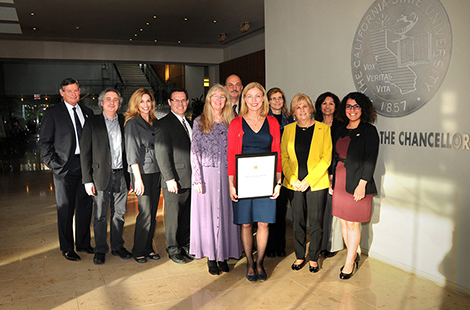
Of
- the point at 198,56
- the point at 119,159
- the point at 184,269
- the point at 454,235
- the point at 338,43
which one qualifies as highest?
the point at 198,56

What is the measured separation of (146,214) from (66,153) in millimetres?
1167

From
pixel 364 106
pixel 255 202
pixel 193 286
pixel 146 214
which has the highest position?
pixel 364 106

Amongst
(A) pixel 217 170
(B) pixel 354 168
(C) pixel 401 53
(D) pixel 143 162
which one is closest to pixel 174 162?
(D) pixel 143 162

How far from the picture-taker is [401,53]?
13.4 ft

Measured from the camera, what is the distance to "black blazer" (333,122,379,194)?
3.73 metres

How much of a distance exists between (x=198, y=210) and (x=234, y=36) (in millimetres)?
10134

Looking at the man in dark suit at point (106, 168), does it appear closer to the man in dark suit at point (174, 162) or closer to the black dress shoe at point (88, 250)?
the black dress shoe at point (88, 250)

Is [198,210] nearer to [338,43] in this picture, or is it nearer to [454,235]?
[454,235]

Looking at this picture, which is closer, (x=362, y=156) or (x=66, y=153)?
(x=362, y=156)

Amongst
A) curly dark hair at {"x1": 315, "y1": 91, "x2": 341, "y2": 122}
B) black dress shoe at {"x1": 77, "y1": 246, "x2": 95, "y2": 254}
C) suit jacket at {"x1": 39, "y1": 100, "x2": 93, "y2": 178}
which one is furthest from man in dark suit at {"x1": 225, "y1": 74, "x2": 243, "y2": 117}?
black dress shoe at {"x1": 77, "y1": 246, "x2": 95, "y2": 254}

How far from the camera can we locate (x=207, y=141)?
3930mm

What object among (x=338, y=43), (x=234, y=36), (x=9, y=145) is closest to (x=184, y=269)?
(x=338, y=43)

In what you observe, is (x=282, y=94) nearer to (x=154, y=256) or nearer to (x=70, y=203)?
(x=154, y=256)

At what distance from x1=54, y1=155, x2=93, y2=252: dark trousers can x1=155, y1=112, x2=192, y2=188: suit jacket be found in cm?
113
